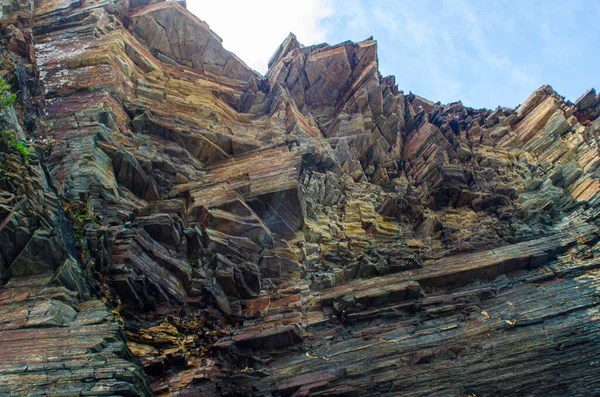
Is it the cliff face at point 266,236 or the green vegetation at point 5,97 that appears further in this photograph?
the green vegetation at point 5,97

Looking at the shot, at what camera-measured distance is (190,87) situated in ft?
116

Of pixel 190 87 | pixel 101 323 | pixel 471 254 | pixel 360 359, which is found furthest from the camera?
pixel 190 87

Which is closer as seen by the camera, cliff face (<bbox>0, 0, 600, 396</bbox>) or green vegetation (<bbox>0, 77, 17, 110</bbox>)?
cliff face (<bbox>0, 0, 600, 396</bbox>)

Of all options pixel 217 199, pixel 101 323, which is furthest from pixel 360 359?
pixel 217 199

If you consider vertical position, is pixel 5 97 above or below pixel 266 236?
above

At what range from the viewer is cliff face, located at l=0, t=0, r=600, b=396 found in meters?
15.5

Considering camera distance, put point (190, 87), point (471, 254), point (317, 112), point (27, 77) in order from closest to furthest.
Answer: point (471, 254) < point (27, 77) < point (190, 87) < point (317, 112)

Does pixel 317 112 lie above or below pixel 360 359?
above

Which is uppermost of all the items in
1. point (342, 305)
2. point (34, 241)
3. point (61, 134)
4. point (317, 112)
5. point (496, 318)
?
point (317, 112)

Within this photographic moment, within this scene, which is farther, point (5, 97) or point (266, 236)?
point (266, 236)

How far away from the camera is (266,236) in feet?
74.4

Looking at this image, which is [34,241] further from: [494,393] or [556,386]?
[556,386]

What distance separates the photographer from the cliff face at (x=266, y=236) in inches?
608

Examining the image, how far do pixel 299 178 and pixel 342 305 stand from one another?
28.5 ft
